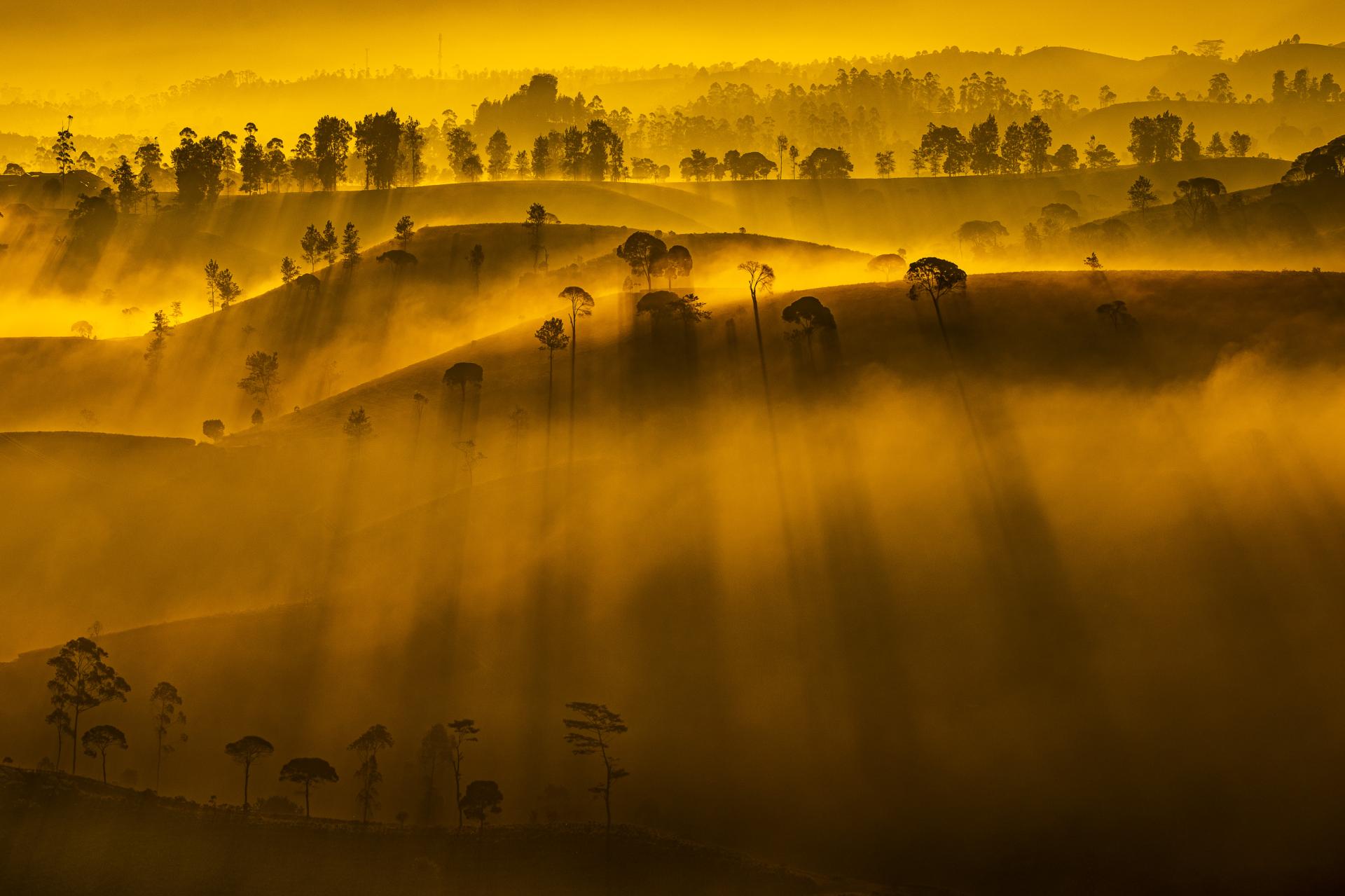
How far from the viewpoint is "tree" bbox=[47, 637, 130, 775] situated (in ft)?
304

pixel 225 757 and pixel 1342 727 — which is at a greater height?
pixel 225 757

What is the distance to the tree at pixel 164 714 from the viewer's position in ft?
298

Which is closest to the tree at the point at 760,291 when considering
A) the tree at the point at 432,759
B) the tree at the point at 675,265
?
the tree at the point at 675,265

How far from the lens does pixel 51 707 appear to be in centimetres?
9388

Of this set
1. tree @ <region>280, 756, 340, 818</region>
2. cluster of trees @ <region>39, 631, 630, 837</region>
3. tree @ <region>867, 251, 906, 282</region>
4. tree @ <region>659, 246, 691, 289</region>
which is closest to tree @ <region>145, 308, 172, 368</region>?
tree @ <region>659, 246, 691, 289</region>

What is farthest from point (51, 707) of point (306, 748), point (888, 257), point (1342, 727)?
point (888, 257)

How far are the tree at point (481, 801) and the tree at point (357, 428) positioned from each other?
5369cm

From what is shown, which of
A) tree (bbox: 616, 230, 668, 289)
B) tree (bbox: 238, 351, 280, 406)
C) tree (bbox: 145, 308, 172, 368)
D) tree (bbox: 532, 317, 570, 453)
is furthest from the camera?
tree (bbox: 145, 308, 172, 368)

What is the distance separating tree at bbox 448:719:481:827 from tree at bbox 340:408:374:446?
1799 inches

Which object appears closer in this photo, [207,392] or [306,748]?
[306,748]

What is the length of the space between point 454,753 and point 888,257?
98721 mm

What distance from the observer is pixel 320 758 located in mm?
91000

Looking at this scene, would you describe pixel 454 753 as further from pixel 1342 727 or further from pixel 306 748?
pixel 1342 727

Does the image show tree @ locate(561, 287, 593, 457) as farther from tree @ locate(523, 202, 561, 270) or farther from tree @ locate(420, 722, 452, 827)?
tree @ locate(420, 722, 452, 827)
